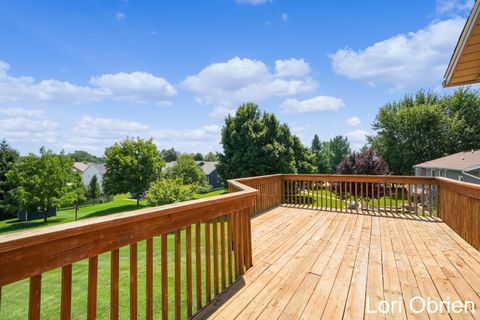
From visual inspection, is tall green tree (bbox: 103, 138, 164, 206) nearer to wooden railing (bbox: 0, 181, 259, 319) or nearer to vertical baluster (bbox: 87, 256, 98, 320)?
wooden railing (bbox: 0, 181, 259, 319)

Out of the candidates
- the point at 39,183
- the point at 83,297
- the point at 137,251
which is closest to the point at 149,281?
the point at 137,251

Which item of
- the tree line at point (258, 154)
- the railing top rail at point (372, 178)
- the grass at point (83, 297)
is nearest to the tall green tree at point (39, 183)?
the tree line at point (258, 154)

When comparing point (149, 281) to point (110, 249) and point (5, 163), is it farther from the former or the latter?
point (5, 163)

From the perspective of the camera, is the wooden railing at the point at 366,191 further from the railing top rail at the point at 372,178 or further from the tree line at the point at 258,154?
the tree line at the point at 258,154

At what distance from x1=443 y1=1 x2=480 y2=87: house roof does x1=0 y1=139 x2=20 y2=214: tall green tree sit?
2663 cm

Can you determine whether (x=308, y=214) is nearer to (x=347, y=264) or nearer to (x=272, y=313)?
(x=347, y=264)

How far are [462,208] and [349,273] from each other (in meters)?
2.52

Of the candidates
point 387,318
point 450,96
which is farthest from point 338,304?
point 450,96

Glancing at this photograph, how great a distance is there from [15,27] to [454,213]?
1324 centimetres

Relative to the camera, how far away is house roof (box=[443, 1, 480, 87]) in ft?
8.36

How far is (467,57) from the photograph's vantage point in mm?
3154

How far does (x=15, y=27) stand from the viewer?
26.5ft

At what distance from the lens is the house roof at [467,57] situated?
255 centimetres

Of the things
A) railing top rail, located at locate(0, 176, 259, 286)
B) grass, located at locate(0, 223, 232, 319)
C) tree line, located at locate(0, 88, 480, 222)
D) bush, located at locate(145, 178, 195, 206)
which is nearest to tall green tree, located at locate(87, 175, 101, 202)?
tree line, located at locate(0, 88, 480, 222)
